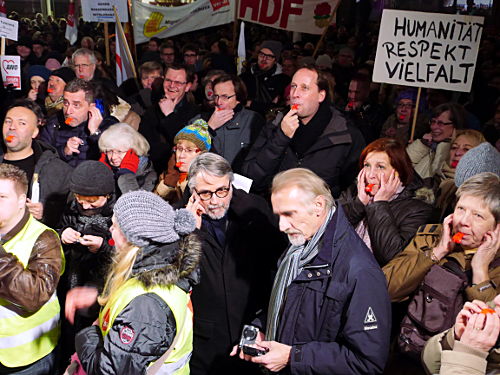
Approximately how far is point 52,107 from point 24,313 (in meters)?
3.60

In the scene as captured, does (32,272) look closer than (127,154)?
Yes

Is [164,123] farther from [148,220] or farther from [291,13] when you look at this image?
[291,13]

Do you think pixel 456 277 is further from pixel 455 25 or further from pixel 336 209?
pixel 455 25

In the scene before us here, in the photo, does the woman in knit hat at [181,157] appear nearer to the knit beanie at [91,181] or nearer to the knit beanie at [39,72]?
the knit beanie at [91,181]

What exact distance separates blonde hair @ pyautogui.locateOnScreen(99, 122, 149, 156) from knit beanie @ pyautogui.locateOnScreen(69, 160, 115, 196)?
2.48ft

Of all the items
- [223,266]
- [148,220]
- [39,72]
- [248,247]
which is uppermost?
[39,72]

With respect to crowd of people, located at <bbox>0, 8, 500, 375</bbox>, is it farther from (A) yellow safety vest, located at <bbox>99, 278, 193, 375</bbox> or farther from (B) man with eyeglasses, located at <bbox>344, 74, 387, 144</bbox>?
(B) man with eyeglasses, located at <bbox>344, 74, 387, 144</bbox>

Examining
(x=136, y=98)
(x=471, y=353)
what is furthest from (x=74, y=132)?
(x=471, y=353)

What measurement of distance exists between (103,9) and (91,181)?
5.62 m

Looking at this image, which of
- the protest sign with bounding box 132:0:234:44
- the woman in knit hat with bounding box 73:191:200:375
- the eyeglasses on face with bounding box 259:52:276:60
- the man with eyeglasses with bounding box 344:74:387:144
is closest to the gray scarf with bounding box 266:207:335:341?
the woman in knit hat with bounding box 73:191:200:375

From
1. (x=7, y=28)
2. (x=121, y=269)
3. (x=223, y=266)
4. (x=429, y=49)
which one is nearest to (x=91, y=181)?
(x=223, y=266)

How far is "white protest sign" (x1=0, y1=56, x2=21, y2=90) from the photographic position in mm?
7082

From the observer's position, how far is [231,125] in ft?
16.5

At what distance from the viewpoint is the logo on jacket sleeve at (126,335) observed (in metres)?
2.21
